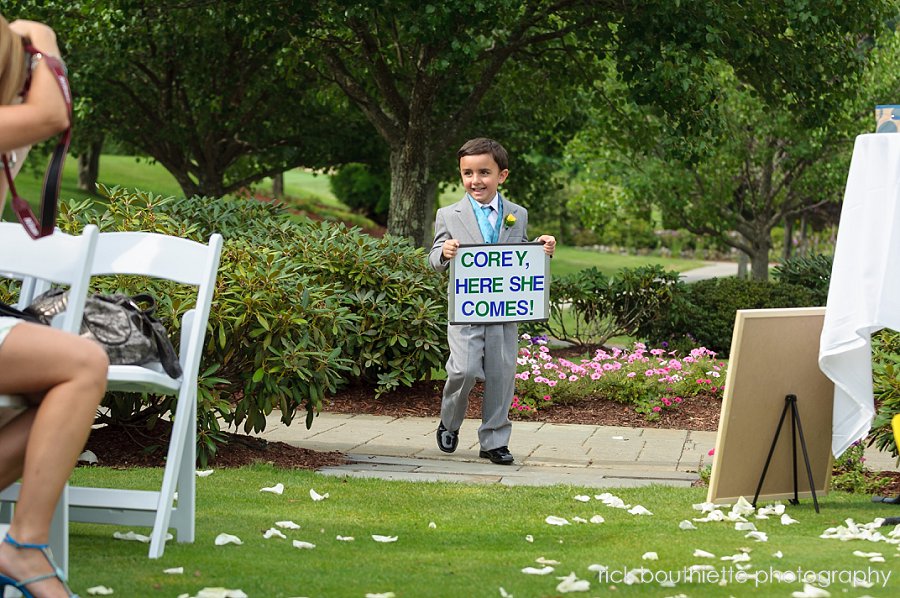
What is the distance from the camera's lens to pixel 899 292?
16.4 ft

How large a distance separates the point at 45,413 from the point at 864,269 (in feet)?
11.5

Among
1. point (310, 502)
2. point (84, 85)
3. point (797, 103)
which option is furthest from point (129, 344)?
point (84, 85)

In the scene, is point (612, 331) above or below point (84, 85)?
below

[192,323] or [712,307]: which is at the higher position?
[192,323]

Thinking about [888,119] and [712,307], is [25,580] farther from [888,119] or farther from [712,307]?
[712,307]

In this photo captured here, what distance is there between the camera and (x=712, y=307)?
14336 millimetres

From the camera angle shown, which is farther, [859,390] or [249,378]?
[249,378]

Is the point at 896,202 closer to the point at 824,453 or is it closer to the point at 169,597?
the point at 824,453

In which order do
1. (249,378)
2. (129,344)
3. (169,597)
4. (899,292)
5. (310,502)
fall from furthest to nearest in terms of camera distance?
(249,378) → (310,502) → (899,292) → (129,344) → (169,597)

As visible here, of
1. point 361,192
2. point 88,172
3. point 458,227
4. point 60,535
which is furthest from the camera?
point 88,172

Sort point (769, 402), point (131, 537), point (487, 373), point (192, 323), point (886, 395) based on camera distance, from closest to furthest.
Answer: point (192, 323) < point (131, 537) < point (769, 402) < point (886, 395) < point (487, 373)

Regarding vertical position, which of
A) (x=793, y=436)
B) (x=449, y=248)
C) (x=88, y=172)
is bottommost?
(x=88, y=172)

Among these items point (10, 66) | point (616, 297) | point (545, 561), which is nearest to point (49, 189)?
point (10, 66)

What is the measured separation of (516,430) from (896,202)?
3868mm
